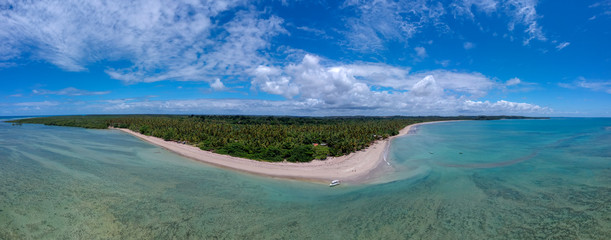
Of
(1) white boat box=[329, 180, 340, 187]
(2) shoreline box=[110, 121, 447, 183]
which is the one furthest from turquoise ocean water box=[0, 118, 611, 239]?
(2) shoreline box=[110, 121, 447, 183]

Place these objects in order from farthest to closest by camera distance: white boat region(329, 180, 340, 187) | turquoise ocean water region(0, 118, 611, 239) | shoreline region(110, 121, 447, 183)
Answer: shoreline region(110, 121, 447, 183) < white boat region(329, 180, 340, 187) < turquoise ocean water region(0, 118, 611, 239)

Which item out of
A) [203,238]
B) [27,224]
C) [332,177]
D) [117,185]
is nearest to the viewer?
[203,238]

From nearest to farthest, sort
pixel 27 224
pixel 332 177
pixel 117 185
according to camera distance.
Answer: pixel 27 224, pixel 117 185, pixel 332 177

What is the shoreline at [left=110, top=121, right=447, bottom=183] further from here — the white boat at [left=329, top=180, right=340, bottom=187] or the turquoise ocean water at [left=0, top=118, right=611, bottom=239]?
the turquoise ocean water at [left=0, top=118, right=611, bottom=239]

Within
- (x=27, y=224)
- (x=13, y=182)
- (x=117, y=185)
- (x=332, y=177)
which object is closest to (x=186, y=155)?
(x=117, y=185)

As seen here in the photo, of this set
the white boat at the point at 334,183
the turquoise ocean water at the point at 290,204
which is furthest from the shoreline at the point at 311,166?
the turquoise ocean water at the point at 290,204

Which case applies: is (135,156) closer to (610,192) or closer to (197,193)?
(197,193)

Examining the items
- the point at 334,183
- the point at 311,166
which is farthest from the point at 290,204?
the point at 311,166

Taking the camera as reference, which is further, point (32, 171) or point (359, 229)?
point (32, 171)
